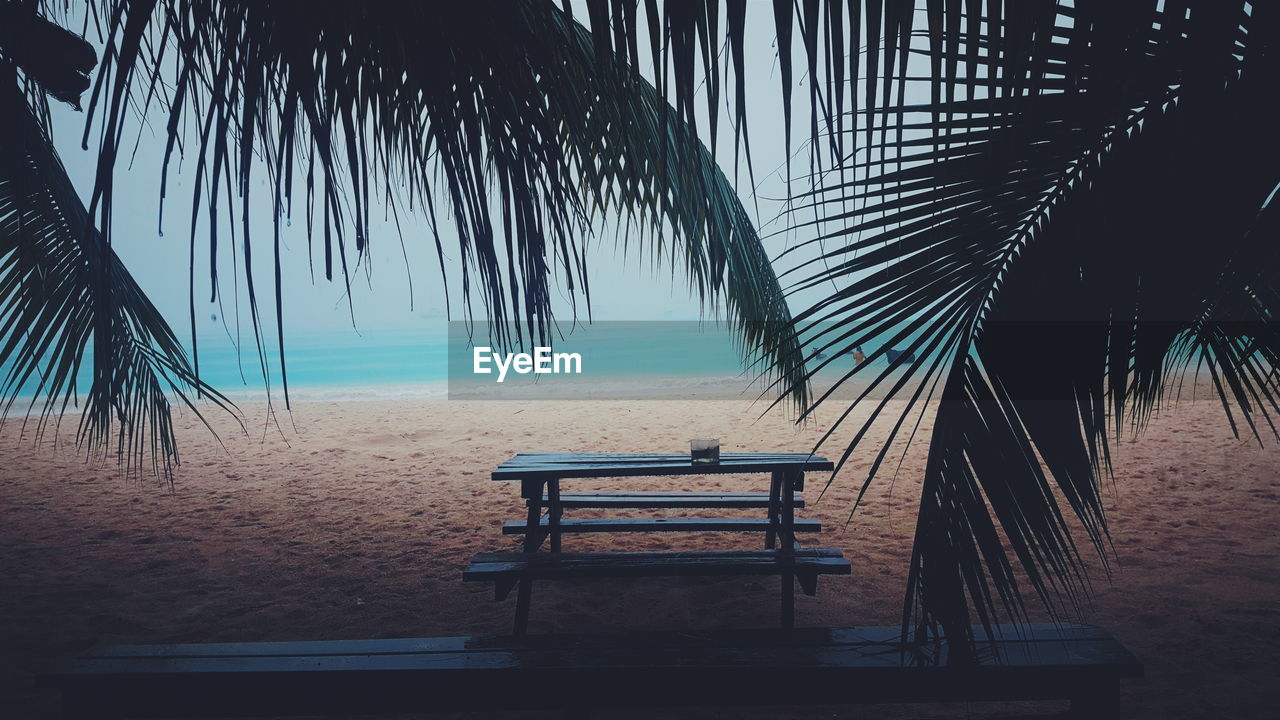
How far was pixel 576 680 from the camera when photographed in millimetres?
1719

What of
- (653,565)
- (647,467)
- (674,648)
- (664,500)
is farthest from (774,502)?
(674,648)

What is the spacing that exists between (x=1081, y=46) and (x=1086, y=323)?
0.58m

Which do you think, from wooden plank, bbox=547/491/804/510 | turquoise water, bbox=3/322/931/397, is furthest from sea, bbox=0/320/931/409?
wooden plank, bbox=547/491/804/510

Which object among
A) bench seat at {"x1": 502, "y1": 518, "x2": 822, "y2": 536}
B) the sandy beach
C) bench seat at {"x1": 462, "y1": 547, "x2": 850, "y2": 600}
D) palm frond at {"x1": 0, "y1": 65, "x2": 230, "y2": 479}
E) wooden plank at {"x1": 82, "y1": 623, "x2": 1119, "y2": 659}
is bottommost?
the sandy beach

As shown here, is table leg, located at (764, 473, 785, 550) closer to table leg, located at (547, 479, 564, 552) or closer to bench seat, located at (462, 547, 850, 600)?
bench seat, located at (462, 547, 850, 600)

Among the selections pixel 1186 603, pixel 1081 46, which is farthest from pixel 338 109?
pixel 1186 603

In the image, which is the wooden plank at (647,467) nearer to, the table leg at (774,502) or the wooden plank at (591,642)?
the table leg at (774,502)

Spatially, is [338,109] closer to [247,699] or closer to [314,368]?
[247,699]

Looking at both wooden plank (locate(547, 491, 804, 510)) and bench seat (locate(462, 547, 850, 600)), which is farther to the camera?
wooden plank (locate(547, 491, 804, 510))

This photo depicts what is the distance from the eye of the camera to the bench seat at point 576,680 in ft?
5.49

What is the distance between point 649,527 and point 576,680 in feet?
5.04

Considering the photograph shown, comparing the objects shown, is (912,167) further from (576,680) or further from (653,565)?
(653,565)

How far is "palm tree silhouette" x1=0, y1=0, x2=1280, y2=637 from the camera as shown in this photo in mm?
575

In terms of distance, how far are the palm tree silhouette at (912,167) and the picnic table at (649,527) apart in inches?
37.6
